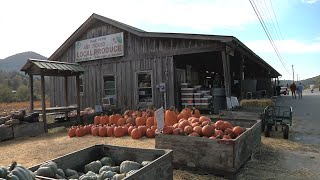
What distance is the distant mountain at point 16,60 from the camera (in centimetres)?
12056

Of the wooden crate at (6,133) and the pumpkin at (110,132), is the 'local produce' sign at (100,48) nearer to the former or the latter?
the pumpkin at (110,132)

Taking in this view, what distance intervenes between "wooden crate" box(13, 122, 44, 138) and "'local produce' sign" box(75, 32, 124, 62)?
581 cm

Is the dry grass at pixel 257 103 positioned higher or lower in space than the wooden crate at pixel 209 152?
higher

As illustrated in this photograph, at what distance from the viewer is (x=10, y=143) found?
9289 mm

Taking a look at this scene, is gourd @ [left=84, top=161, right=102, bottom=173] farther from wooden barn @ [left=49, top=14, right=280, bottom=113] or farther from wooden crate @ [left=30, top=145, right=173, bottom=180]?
wooden barn @ [left=49, top=14, right=280, bottom=113]

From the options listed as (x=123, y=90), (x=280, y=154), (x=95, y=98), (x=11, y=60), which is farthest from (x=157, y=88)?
(x=11, y=60)

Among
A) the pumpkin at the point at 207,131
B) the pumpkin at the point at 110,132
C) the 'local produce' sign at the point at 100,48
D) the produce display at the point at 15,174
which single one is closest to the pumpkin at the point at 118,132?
the pumpkin at the point at 110,132

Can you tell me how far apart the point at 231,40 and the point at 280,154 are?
5.70 m

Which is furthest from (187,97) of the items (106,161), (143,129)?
(106,161)

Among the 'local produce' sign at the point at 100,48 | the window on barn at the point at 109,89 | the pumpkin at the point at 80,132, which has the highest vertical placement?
the 'local produce' sign at the point at 100,48

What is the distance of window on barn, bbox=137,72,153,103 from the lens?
46.9 feet

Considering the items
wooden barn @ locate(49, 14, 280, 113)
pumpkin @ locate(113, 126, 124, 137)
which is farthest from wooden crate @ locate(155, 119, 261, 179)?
wooden barn @ locate(49, 14, 280, 113)

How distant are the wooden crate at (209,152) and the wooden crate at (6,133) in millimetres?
6521

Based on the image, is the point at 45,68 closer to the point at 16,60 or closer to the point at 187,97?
the point at 187,97
